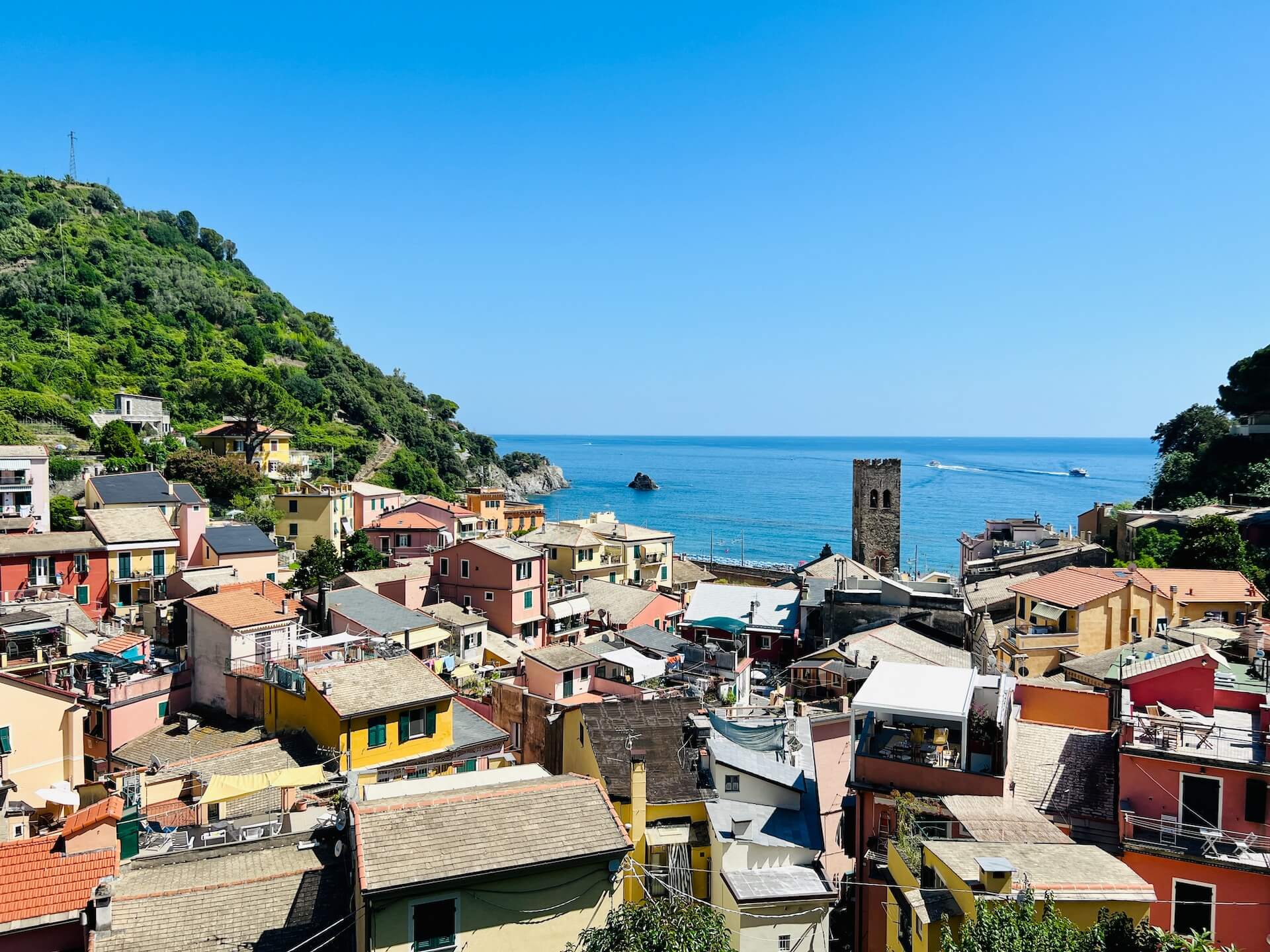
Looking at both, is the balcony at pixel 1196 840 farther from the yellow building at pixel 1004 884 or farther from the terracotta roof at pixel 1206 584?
the terracotta roof at pixel 1206 584

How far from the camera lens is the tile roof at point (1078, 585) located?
2909cm

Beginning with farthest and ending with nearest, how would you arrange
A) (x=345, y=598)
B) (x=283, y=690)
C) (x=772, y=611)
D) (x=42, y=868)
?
1. (x=772, y=611)
2. (x=345, y=598)
3. (x=283, y=690)
4. (x=42, y=868)

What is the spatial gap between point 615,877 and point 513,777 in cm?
329

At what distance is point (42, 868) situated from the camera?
9.97 metres

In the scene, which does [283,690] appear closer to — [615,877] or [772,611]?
[615,877]

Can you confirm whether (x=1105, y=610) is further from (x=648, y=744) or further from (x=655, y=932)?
(x=655, y=932)

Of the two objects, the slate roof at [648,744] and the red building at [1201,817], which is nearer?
the red building at [1201,817]

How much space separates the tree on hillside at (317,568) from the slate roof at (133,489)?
7801mm

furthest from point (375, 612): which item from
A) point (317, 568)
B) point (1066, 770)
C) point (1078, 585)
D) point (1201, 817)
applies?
point (1078, 585)

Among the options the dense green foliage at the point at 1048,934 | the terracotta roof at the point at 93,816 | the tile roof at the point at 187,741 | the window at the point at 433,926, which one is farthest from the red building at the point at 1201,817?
the tile roof at the point at 187,741

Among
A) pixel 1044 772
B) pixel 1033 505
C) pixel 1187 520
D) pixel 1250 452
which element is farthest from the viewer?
pixel 1033 505

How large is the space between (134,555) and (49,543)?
10.6ft

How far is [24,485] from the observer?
40.7 meters

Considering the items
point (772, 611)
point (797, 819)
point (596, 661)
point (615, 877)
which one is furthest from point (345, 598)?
point (615, 877)
